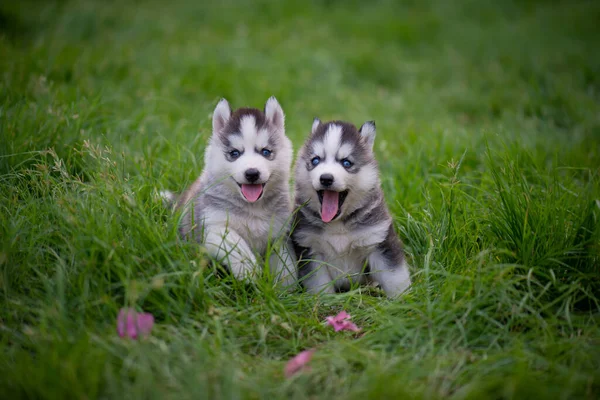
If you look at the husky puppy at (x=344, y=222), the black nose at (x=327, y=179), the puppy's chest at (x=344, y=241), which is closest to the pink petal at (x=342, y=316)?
the husky puppy at (x=344, y=222)

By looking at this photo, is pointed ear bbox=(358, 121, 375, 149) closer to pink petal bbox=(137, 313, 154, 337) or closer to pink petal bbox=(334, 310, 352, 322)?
pink petal bbox=(334, 310, 352, 322)

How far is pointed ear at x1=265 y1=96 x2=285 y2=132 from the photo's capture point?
13.3 ft

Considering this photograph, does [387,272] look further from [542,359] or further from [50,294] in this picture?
[50,294]

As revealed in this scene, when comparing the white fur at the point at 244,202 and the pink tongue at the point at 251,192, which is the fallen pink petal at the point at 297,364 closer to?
the white fur at the point at 244,202

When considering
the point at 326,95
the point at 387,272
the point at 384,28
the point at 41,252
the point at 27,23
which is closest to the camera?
the point at 41,252

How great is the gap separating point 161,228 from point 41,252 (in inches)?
29.8

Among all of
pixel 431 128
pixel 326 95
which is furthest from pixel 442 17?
pixel 431 128

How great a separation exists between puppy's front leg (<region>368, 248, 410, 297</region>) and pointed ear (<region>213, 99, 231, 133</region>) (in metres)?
1.54

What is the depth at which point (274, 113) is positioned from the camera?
411 cm

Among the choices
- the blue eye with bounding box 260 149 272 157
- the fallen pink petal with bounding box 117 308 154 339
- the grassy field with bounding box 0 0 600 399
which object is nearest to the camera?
the grassy field with bounding box 0 0 600 399

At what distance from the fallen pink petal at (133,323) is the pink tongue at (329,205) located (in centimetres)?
144

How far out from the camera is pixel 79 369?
256 centimetres

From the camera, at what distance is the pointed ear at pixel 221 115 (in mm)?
4059

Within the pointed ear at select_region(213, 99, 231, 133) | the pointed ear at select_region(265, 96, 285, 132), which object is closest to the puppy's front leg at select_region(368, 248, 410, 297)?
the pointed ear at select_region(265, 96, 285, 132)
